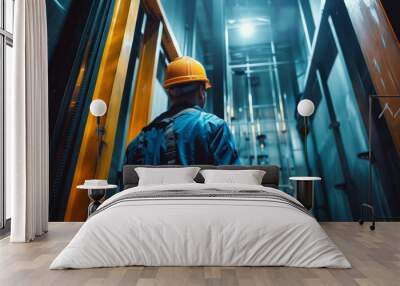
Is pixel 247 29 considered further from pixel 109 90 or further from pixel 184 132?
pixel 109 90

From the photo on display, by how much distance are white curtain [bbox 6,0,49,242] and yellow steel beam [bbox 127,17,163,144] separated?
1184 mm

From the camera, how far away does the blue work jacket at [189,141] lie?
5.59m

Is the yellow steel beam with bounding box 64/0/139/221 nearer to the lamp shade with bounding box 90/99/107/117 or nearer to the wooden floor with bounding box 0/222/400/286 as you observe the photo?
the lamp shade with bounding box 90/99/107/117

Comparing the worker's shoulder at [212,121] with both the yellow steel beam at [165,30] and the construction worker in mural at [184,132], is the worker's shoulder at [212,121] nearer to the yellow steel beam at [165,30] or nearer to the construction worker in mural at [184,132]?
the construction worker in mural at [184,132]

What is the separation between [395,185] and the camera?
552 cm

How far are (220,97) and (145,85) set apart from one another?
964mm

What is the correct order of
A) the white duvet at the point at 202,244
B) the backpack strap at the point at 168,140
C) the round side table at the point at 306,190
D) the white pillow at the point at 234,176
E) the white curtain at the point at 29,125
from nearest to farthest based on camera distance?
the white duvet at the point at 202,244 → the white curtain at the point at 29,125 → the white pillow at the point at 234,176 → the round side table at the point at 306,190 → the backpack strap at the point at 168,140

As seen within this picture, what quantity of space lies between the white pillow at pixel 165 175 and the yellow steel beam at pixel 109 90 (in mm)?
708

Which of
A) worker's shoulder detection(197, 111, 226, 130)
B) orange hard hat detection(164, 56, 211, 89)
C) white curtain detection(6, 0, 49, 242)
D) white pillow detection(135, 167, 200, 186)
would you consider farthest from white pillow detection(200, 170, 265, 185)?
white curtain detection(6, 0, 49, 242)

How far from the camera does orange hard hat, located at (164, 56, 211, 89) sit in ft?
19.0

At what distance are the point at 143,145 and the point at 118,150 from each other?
32 cm

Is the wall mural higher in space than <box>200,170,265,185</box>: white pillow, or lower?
higher

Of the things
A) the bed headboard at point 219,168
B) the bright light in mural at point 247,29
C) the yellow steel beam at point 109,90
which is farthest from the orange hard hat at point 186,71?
the bed headboard at point 219,168

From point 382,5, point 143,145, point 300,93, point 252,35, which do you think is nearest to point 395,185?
point 300,93
